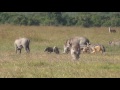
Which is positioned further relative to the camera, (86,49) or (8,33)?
(8,33)

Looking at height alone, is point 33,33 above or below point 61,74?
above

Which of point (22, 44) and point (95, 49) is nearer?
point (22, 44)

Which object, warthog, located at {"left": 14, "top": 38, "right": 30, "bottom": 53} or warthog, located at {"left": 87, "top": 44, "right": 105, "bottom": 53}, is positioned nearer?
warthog, located at {"left": 14, "top": 38, "right": 30, "bottom": 53}

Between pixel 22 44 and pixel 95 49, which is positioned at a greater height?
pixel 22 44

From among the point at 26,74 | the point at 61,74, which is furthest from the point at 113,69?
the point at 26,74

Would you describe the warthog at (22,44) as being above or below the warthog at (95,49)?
above

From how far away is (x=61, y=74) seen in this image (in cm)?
1062

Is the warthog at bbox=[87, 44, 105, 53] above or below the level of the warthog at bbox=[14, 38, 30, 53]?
below

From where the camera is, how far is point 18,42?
2097 cm

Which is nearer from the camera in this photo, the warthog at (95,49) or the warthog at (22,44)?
the warthog at (22,44)
